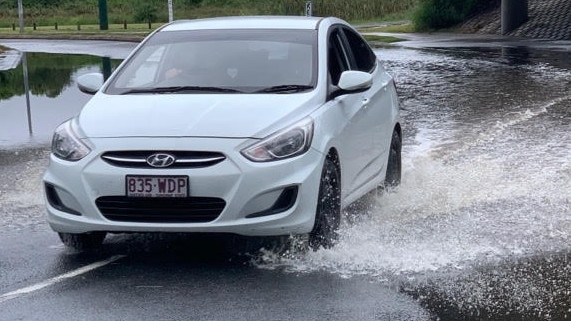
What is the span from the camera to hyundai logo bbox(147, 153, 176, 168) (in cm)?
633

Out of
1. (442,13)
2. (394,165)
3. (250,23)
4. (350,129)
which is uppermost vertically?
(250,23)

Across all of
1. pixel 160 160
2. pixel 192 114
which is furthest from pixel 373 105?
pixel 160 160

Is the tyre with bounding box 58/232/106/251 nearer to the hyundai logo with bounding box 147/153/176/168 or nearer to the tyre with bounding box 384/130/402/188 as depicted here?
the hyundai logo with bounding box 147/153/176/168

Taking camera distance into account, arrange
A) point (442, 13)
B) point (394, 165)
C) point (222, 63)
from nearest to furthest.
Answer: point (222, 63) → point (394, 165) → point (442, 13)

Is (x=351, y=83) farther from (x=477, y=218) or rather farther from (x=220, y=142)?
(x=477, y=218)

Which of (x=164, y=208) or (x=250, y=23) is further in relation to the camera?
(x=250, y=23)

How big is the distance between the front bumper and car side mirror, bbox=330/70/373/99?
0.93 m

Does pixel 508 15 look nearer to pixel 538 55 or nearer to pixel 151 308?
pixel 538 55

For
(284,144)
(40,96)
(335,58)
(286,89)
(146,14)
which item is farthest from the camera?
(146,14)

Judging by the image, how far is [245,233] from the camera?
21.1 ft

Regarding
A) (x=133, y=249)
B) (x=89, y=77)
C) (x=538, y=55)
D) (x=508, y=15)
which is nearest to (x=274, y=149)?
(x=133, y=249)

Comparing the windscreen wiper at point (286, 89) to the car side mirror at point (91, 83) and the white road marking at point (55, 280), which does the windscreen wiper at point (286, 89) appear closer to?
the car side mirror at point (91, 83)

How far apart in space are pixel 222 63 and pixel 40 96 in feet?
41.7

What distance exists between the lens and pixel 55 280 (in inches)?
251
